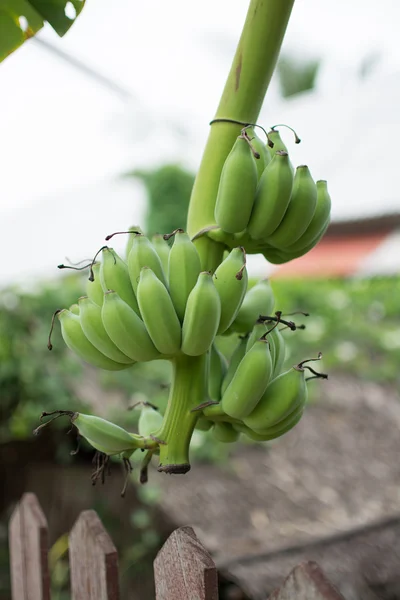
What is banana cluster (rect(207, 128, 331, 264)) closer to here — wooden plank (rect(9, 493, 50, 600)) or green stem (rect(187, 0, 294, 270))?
green stem (rect(187, 0, 294, 270))

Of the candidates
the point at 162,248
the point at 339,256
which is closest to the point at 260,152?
the point at 162,248

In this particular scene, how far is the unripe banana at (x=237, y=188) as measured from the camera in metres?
0.53

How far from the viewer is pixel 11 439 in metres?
2.04

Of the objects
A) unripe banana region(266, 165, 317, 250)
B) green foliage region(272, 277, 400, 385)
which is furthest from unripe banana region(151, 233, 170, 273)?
green foliage region(272, 277, 400, 385)

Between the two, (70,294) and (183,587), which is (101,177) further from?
(183,587)

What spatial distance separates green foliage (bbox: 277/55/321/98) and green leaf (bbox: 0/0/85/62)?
12535mm

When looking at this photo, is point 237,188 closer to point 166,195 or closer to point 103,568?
point 103,568

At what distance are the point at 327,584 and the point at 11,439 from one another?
1.80 m

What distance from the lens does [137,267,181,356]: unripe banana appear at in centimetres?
53

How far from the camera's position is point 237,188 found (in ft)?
1.75

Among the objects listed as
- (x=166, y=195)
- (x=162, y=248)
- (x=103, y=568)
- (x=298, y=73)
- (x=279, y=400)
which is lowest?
(x=103, y=568)

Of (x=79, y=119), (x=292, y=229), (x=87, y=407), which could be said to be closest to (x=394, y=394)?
(x=87, y=407)

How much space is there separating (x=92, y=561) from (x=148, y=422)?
0.59ft

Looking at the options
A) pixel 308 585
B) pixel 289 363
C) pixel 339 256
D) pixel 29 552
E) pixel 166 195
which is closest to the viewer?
pixel 308 585
